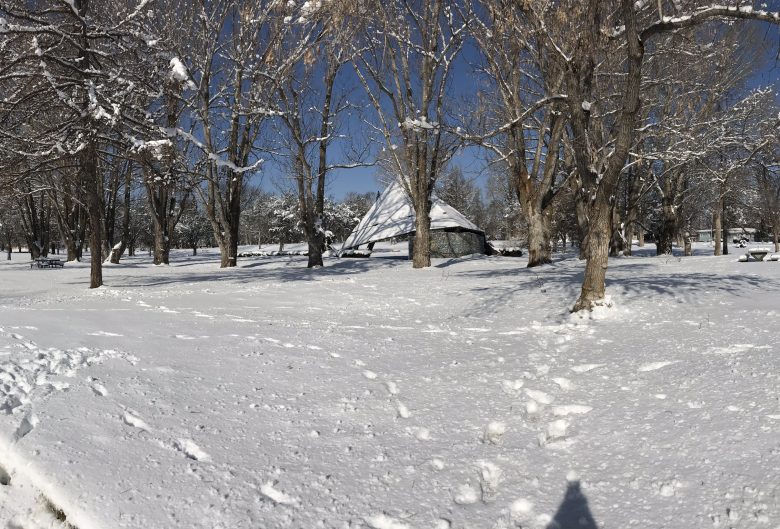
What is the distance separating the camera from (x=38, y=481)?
92.1 inches

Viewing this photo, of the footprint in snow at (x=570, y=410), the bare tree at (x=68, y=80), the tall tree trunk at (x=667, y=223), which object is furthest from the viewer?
the tall tree trunk at (x=667, y=223)

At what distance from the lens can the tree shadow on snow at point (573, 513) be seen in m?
2.41

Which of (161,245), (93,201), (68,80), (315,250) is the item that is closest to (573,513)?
(68,80)

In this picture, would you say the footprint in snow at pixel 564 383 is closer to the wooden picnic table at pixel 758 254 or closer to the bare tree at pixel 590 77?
the bare tree at pixel 590 77

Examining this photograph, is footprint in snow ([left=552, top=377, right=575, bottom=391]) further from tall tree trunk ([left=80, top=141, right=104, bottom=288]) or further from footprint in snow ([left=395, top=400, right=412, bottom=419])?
tall tree trunk ([left=80, top=141, right=104, bottom=288])

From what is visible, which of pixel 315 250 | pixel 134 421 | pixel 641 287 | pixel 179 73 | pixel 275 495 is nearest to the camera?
pixel 275 495

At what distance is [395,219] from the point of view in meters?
25.8

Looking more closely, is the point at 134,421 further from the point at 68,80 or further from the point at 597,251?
the point at 68,80

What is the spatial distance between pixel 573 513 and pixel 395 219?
23599 mm

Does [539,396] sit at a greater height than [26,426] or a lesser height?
lesser

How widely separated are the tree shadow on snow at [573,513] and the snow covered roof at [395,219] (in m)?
21.2

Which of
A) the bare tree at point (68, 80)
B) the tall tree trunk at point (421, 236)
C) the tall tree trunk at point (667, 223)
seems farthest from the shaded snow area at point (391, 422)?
the tall tree trunk at point (667, 223)

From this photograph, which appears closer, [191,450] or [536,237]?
[191,450]

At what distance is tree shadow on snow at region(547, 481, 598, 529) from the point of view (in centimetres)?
241
